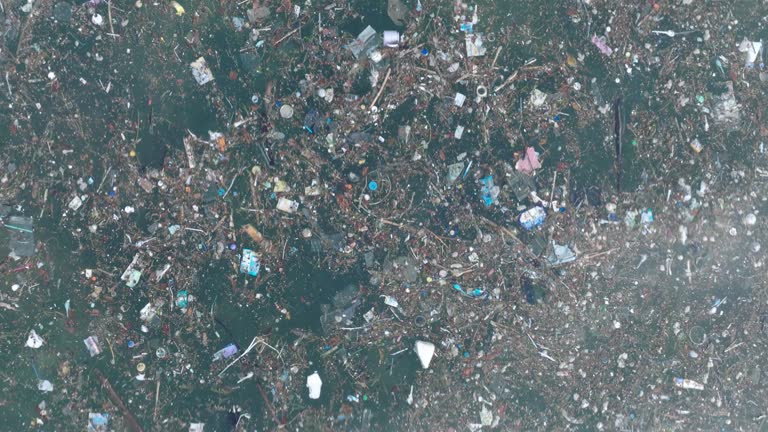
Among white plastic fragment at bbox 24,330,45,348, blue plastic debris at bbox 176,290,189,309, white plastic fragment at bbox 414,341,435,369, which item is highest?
blue plastic debris at bbox 176,290,189,309

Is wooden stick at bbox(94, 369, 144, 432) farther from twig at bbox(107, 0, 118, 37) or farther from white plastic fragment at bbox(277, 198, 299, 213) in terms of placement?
twig at bbox(107, 0, 118, 37)

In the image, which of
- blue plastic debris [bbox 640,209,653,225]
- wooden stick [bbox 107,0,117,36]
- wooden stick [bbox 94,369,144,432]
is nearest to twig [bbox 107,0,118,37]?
wooden stick [bbox 107,0,117,36]

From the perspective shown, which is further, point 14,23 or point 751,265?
point 751,265

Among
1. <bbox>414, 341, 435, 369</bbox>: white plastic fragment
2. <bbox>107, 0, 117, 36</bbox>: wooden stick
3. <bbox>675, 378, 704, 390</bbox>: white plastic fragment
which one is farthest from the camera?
<bbox>675, 378, 704, 390</bbox>: white plastic fragment

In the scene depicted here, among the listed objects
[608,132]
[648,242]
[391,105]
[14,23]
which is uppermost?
[14,23]

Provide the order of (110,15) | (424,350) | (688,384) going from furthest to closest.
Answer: (688,384), (424,350), (110,15)

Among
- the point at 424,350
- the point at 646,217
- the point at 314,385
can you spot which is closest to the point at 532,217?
the point at 646,217

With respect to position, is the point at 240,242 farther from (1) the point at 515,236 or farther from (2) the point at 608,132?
(2) the point at 608,132

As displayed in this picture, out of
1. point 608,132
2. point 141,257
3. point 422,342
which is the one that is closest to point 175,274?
point 141,257

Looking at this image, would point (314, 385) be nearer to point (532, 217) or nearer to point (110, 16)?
point (532, 217)
